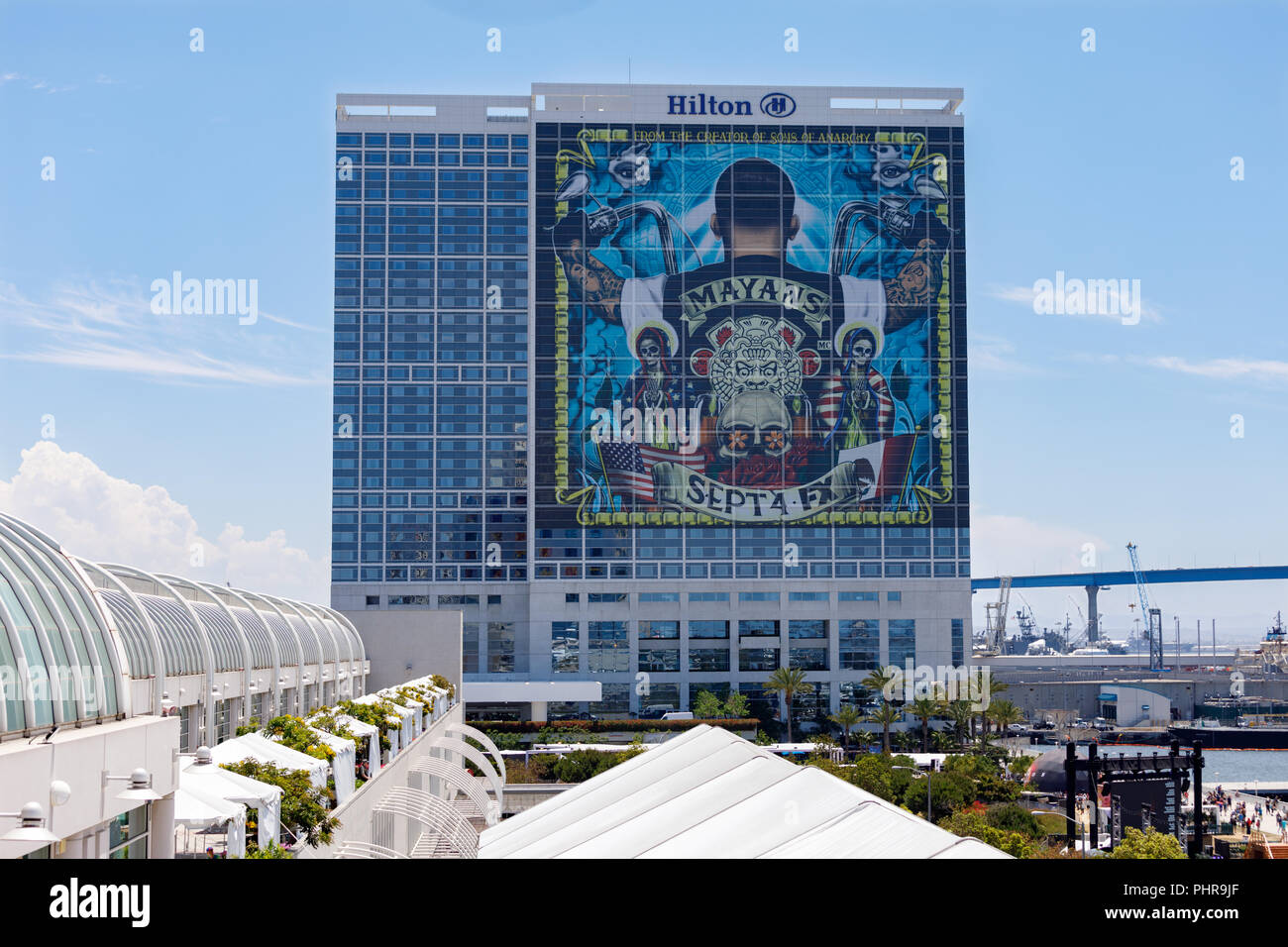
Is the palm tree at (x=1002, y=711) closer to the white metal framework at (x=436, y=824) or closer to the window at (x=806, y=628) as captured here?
the window at (x=806, y=628)

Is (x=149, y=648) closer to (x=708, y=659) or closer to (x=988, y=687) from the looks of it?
(x=988, y=687)

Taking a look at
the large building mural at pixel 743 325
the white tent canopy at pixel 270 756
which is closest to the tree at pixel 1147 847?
the white tent canopy at pixel 270 756

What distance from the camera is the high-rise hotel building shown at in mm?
103875

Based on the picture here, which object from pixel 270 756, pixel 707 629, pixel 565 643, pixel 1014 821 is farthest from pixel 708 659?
pixel 270 756

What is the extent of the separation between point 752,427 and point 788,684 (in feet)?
73.0

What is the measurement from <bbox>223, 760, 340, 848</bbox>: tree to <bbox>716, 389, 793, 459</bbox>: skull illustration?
83153 mm

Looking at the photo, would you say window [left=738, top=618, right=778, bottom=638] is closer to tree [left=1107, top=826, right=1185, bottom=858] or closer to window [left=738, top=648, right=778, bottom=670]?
window [left=738, top=648, right=778, bottom=670]

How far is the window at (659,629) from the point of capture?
105312mm

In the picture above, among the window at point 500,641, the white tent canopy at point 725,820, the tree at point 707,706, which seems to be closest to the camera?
the white tent canopy at point 725,820

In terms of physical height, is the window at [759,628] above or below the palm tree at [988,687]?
above

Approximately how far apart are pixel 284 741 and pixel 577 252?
8261 cm

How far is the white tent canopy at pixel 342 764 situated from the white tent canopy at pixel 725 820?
328 centimetres

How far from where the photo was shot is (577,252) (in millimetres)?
104500
